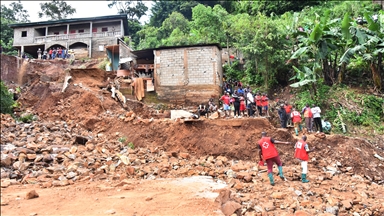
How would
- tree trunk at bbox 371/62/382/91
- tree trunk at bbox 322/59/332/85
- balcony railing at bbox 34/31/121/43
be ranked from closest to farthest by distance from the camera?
1. tree trunk at bbox 371/62/382/91
2. tree trunk at bbox 322/59/332/85
3. balcony railing at bbox 34/31/121/43

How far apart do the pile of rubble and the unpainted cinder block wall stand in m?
6.83

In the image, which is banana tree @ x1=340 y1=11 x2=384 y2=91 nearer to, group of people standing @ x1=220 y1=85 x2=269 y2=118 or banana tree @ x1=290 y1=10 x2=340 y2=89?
banana tree @ x1=290 y1=10 x2=340 y2=89

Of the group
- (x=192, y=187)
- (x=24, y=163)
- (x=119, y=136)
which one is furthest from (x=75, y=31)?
(x=192, y=187)

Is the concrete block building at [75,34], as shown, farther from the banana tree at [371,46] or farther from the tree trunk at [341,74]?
the banana tree at [371,46]

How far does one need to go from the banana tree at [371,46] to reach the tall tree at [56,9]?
35.4 meters

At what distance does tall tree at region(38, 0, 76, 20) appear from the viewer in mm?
36900

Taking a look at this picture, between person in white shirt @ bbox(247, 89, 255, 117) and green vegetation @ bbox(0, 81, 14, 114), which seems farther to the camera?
person in white shirt @ bbox(247, 89, 255, 117)

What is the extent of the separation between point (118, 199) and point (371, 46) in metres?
14.9

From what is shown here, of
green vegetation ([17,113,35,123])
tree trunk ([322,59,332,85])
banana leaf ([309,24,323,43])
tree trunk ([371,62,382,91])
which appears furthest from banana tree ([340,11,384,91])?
green vegetation ([17,113,35,123])

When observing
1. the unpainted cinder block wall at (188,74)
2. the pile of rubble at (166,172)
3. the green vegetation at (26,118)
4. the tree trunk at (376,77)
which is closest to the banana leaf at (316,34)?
the tree trunk at (376,77)

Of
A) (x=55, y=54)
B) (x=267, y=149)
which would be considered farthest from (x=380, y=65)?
(x=55, y=54)

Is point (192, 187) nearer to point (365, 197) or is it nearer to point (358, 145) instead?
point (365, 197)

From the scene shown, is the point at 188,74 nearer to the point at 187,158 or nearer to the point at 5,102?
the point at 187,158

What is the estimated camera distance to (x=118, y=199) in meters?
6.03
